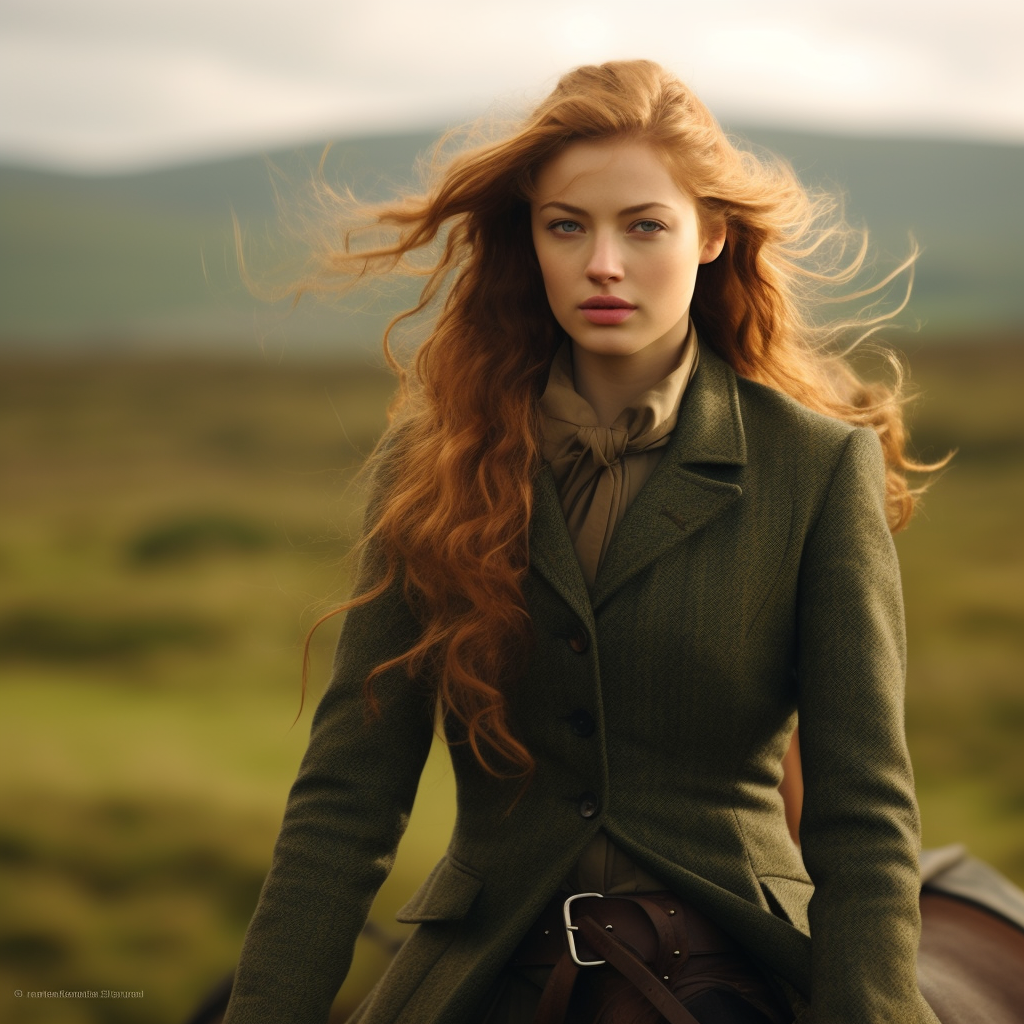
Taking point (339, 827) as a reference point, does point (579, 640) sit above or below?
above

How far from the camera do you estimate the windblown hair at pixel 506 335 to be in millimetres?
1847

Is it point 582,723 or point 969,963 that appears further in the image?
point 969,963

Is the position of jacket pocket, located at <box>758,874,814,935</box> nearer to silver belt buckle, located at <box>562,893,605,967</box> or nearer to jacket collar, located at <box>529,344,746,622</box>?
silver belt buckle, located at <box>562,893,605,967</box>

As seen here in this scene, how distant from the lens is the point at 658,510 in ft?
6.02

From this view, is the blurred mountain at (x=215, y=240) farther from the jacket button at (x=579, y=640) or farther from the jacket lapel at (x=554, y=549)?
the jacket button at (x=579, y=640)

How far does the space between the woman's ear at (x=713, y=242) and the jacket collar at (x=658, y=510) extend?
24 centimetres

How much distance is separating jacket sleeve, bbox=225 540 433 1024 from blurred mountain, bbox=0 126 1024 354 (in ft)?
47.2

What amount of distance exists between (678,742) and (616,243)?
732 millimetres

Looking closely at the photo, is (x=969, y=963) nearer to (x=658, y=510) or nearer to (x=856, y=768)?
(x=856, y=768)

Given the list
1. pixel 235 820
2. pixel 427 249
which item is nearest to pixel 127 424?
pixel 235 820

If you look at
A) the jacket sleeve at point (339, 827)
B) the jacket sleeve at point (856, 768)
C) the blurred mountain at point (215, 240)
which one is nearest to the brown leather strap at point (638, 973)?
the jacket sleeve at point (856, 768)

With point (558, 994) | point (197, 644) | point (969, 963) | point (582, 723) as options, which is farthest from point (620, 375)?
point (197, 644)

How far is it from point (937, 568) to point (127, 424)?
344 inches

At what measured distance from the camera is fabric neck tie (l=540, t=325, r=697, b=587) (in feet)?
6.15
